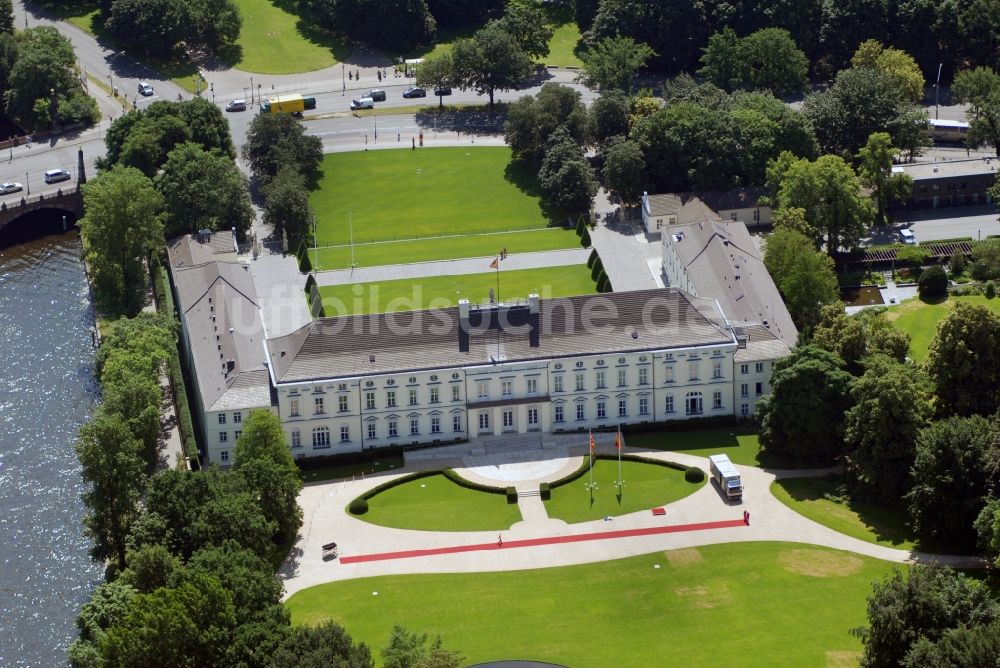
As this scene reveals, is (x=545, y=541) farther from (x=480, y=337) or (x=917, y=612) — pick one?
(x=917, y=612)

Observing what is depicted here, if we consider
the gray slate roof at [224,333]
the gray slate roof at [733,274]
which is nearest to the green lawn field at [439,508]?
the gray slate roof at [224,333]

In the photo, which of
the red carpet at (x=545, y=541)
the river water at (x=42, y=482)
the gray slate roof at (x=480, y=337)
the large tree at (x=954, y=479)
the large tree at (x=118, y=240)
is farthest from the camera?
the large tree at (x=118, y=240)

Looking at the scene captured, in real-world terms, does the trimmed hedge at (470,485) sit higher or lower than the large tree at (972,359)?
lower

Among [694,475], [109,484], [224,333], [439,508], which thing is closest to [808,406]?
[694,475]

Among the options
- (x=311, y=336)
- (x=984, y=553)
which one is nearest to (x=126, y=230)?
(x=311, y=336)

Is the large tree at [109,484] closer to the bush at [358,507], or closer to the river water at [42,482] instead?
the river water at [42,482]

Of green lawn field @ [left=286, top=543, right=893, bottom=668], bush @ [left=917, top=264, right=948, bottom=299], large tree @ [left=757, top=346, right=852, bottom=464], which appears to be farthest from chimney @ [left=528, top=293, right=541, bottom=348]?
bush @ [left=917, top=264, right=948, bottom=299]

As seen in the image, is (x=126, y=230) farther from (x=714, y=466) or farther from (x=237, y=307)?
(x=714, y=466)
